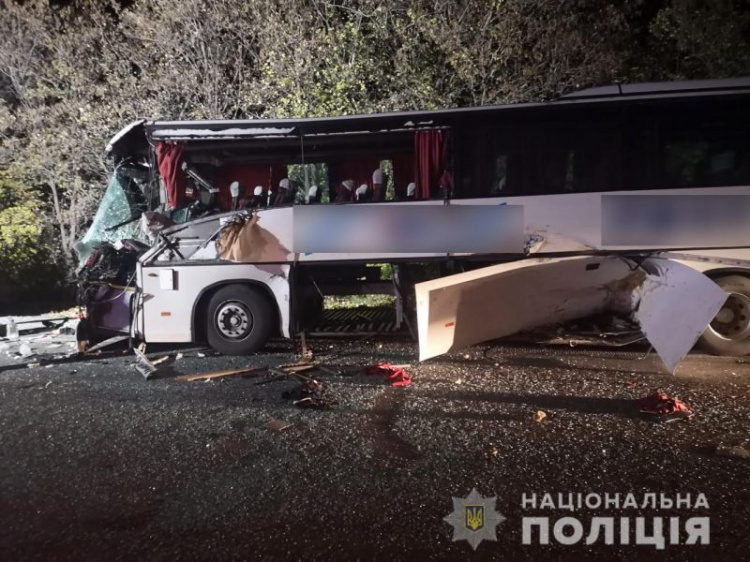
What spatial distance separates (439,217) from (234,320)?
3037 mm

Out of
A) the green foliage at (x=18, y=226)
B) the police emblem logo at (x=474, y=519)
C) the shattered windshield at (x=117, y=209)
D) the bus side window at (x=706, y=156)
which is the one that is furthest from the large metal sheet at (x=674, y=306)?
the green foliage at (x=18, y=226)

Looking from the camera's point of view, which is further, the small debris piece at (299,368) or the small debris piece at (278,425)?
the small debris piece at (299,368)

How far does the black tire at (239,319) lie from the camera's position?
6.95m

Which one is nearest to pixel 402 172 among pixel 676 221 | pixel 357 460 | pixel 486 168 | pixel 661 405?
pixel 486 168

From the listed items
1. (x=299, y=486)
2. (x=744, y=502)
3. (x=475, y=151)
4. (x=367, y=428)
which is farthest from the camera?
(x=475, y=151)

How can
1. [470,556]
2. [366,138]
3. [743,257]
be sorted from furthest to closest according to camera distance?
[366,138]
[743,257]
[470,556]

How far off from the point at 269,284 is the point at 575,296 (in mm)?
3913

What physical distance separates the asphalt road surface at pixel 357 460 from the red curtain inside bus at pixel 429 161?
2311mm

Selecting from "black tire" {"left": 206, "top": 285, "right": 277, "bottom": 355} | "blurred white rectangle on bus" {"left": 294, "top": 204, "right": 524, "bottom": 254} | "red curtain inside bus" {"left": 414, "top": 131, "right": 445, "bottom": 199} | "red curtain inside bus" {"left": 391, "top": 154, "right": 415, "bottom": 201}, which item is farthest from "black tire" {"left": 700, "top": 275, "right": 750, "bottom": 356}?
"black tire" {"left": 206, "top": 285, "right": 277, "bottom": 355}

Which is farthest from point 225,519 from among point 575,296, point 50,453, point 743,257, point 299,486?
point 743,257

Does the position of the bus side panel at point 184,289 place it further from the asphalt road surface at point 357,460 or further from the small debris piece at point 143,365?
the asphalt road surface at point 357,460

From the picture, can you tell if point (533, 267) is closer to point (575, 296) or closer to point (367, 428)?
point (575, 296)

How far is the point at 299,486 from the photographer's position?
3.47 meters

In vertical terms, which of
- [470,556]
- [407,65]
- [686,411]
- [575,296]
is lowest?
[470,556]
